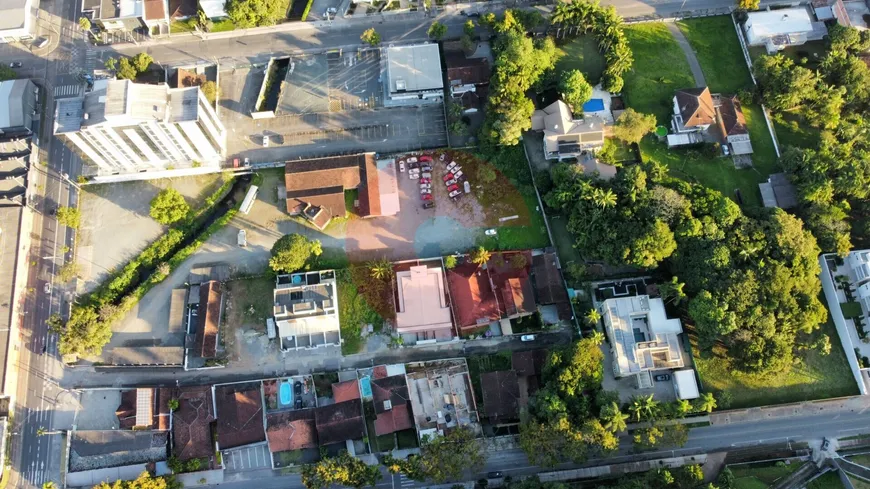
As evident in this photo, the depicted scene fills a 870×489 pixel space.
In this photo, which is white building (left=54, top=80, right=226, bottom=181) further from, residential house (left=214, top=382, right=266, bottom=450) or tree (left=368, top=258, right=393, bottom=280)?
residential house (left=214, top=382, right=266, bottom=450)

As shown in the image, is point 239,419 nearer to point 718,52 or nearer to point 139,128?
point 139,128

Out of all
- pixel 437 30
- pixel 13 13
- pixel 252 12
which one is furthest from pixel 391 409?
pixel 13 13

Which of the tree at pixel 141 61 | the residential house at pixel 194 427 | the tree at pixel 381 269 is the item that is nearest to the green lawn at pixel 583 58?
the tree at pixel 381 269

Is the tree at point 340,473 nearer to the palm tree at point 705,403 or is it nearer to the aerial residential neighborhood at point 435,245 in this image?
the aerial residential neighborhood at point 435,245

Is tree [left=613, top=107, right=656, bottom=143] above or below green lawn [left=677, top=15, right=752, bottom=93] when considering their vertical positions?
below

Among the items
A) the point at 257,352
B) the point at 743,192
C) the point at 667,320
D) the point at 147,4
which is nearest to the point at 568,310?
the point at 667,320

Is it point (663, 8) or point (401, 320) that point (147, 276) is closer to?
point (401, 320)

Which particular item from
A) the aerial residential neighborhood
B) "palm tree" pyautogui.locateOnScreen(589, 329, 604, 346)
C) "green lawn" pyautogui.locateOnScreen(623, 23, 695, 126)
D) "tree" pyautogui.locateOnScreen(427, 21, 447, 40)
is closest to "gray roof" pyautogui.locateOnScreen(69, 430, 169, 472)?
the aerial residential neighborhood
